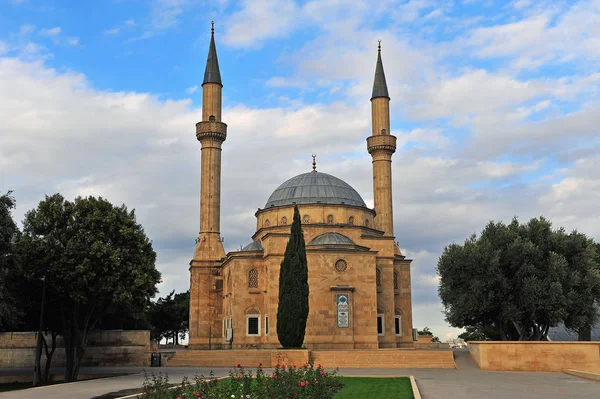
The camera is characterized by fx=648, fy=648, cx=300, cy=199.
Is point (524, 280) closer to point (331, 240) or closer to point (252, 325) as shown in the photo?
point (331, 240)

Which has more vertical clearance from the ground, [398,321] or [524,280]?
[524,280]

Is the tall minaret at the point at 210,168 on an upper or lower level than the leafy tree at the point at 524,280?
upper

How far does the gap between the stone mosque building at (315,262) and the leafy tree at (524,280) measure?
6.28m

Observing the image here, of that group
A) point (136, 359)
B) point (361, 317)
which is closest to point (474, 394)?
point (361, 317)

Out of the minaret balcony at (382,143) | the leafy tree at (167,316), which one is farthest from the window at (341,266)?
the leafy tree at (167,316)

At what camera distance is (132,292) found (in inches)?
1022

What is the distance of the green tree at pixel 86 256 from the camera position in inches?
995

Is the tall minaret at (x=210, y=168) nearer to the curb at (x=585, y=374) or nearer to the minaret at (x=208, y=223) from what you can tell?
the minaret at (x=208, y=223)

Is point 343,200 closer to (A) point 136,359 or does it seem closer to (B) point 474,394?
(A) point 136,359

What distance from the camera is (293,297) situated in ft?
106

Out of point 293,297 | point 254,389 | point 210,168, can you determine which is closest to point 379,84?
point 210,168

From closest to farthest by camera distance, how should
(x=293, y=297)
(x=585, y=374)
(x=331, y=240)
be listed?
1. (x=585, y=374)
2. (x=293, y=297)
3. (x=331, y=240)

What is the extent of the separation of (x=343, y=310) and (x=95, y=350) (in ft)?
48.1

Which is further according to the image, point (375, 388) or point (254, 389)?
point (375, 388)
